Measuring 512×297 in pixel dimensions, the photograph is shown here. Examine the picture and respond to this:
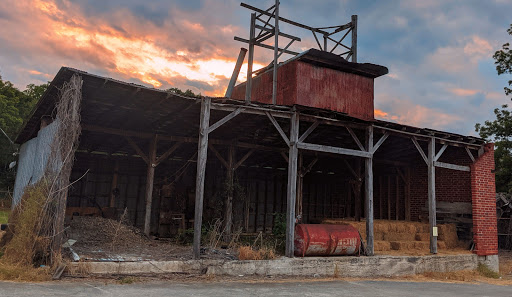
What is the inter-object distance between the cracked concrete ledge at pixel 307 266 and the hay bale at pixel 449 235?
0.90 meters

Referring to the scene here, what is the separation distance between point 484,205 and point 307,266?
28.0ft

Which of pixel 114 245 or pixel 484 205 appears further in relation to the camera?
pixel 484 205

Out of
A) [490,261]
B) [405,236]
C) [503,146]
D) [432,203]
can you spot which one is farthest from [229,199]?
[503,146]

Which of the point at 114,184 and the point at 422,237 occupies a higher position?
the point at 114,184

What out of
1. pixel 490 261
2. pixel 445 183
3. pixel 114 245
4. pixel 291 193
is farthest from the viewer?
pixel 445 183

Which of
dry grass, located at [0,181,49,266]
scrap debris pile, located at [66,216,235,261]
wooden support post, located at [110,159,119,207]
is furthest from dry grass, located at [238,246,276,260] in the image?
wooden support post, located at [110,159,119,207]

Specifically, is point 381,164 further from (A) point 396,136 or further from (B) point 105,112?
(B) point 105,112

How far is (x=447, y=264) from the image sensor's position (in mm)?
12969

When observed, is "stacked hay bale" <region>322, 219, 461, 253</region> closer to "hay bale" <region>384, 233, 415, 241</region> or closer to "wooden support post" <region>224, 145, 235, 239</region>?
"hay bale" <region>384, 233, 415, 241</region>

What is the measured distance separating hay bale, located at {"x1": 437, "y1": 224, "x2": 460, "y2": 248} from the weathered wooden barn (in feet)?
1.96

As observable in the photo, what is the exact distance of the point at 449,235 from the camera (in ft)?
47.7

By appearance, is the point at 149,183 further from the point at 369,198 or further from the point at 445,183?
the point at 445,183

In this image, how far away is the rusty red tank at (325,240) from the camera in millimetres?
10664

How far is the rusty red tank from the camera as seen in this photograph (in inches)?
420
